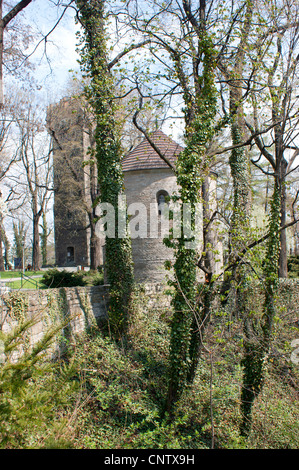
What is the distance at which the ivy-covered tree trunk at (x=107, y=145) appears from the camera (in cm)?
968

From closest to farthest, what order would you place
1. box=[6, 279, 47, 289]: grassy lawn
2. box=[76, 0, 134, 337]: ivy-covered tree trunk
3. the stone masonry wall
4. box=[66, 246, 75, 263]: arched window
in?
1. the stone masonry wall
2. box=[76, 0, 134, 337]: ivy-covered tree trunk
3. box=[6, 279, 47, 289]: grassy lawn
4. box=[66, 246, 75, 263]: arched window

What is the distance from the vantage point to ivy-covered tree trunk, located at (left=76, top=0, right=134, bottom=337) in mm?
9680

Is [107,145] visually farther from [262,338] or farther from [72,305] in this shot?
[262,338]

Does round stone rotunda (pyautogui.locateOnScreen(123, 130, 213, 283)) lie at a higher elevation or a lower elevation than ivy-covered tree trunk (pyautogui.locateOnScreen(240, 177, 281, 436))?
higher

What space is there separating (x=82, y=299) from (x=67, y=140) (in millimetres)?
16184

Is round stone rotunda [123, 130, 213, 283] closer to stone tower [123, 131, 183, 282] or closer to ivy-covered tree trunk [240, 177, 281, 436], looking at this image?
stone tower [123, 131, 183, 282]

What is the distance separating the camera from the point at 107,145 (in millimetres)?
9781

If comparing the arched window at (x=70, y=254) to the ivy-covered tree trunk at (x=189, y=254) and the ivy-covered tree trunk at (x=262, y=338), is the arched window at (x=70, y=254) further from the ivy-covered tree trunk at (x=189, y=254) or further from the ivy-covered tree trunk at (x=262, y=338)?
the ivy-covered tree trunk at (x=262, y=338)

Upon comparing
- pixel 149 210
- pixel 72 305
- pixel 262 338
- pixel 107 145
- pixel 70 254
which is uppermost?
pixel 107 145

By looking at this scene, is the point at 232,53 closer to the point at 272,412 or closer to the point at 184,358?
the point at 184,358

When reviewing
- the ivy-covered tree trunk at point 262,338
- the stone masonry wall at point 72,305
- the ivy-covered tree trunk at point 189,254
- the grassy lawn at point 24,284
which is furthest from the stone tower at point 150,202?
the ivy-covered tree trunk at point 262,338

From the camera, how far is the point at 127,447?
20.6 feet

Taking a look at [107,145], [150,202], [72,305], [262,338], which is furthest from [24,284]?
[262,338]

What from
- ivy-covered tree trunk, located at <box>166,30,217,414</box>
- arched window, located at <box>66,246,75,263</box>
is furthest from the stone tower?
arched window, located at <box>66,246,75,263</box>
